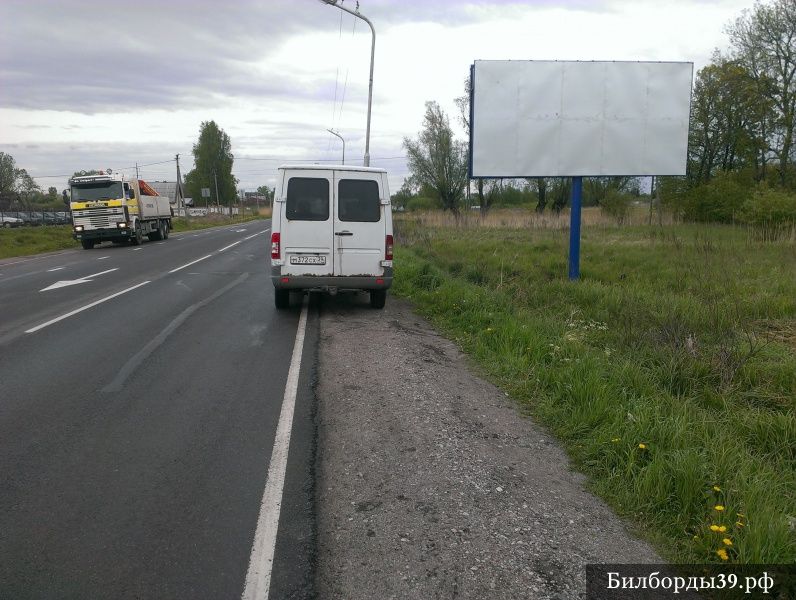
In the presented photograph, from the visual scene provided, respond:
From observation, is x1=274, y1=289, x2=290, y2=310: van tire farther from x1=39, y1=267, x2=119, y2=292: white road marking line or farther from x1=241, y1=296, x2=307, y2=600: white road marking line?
x1=39, y1=267, x2=119, y2=292: white road marking line

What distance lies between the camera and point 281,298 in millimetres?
10375

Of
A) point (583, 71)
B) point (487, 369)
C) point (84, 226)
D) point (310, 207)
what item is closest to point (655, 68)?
point (583, 71)

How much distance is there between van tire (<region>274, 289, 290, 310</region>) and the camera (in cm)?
1034

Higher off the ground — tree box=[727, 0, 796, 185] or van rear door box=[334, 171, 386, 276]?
tree box=[727, 0, 796, 185]

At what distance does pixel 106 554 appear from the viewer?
3156 mm

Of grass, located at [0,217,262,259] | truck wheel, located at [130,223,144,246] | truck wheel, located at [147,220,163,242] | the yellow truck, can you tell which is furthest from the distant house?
the yellow truck

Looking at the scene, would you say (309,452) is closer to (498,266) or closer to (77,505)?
(77,505)

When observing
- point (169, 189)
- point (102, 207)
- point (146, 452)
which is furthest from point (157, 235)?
point (146, 452)

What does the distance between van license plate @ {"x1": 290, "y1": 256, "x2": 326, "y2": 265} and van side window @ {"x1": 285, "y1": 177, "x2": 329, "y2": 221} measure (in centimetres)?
61

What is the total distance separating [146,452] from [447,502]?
233 centimetres

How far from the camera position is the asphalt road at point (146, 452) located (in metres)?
3.04

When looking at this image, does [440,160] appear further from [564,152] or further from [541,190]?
[564,152]

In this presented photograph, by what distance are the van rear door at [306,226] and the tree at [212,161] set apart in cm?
10786

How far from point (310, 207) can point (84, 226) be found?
1943 centimetres
